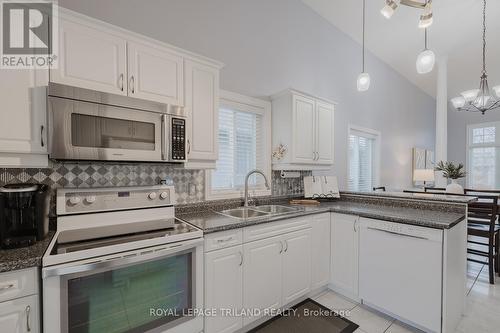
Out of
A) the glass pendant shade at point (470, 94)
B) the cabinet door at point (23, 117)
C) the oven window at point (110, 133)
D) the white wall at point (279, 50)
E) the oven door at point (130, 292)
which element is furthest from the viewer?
the glass pendant shade at point (470, 94)

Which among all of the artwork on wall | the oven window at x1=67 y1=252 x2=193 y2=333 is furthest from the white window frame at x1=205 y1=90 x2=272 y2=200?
the artwork on wall

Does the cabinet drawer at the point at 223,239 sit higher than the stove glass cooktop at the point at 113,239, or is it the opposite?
the stove glass cooktop at the point at 113,239

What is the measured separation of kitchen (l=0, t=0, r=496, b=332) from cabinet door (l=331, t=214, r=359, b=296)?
17 millimetres

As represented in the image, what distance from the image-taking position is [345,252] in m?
2.33

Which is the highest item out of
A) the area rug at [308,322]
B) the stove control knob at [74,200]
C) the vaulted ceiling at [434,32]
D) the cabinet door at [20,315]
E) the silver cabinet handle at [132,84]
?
the vaulted ceiling at [434,32]

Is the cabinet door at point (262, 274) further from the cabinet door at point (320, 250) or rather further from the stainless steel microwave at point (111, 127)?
the stainless steel microwave at point (111, 127)

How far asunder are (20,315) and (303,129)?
266cm

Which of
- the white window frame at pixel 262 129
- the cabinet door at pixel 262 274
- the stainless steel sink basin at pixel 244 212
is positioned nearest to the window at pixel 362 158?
the white window frame at pixel 262 129

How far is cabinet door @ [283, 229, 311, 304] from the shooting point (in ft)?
6.79

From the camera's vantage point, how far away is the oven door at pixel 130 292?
1.09 meters

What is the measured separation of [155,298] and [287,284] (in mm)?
1181

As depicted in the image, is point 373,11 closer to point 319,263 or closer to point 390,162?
point 390,162

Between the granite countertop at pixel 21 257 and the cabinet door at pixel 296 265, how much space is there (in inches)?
65.1

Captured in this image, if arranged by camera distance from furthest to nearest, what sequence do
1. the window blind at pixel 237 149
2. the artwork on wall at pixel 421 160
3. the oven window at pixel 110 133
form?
the artwork on wall at pixel 421 160, the window blind at pixel 237 149, the oven window at pixel 110 133
